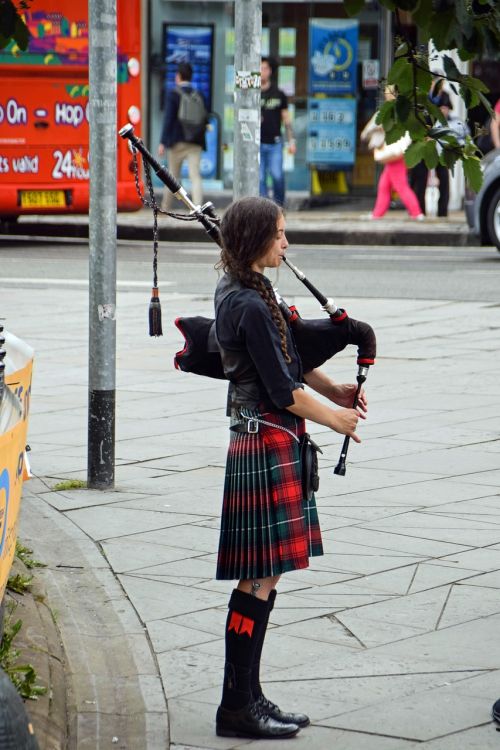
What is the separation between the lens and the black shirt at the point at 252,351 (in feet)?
13.6

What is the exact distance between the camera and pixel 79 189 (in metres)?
19.1

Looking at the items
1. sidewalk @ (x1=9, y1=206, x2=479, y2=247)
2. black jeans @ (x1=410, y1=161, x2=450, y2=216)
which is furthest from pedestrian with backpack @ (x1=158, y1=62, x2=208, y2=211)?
black jeans @ (x1=410, y1=161, x2=450, y2=216)

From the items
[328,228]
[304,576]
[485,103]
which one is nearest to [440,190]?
[328,228]

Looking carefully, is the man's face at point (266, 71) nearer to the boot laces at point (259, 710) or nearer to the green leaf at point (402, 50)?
the green leaf at point (402, 50)

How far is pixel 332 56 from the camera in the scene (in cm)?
2373

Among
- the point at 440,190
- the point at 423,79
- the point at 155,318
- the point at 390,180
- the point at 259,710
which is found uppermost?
the point at 423,79

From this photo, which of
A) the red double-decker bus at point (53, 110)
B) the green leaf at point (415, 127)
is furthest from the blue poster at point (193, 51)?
the green leaf at point (415, 127)

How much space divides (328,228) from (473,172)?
16171 millimetres

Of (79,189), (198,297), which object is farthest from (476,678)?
(79,189)

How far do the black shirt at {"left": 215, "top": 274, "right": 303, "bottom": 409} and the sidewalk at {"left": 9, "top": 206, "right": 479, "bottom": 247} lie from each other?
15675mm

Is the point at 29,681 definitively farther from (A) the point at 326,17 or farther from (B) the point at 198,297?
(A) the point at 326,17

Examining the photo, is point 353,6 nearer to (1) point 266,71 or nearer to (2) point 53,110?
(2) point 53,110

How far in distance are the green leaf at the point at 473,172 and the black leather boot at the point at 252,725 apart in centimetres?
175

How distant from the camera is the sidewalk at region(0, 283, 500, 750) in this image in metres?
4.43
